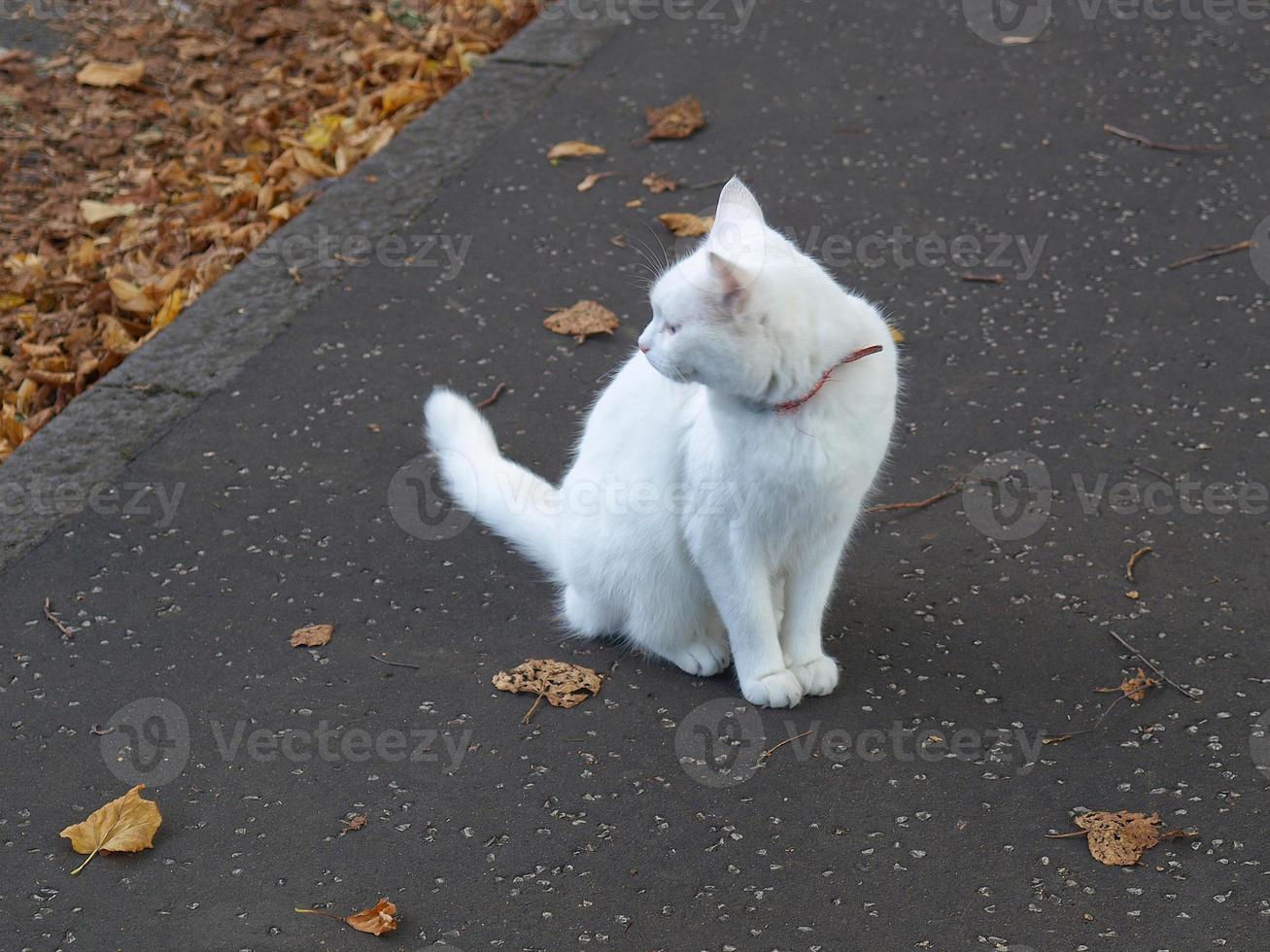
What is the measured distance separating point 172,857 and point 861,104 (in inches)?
159

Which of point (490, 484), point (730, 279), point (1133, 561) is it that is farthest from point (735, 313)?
point (1133, 561)

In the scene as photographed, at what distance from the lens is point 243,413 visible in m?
3.74

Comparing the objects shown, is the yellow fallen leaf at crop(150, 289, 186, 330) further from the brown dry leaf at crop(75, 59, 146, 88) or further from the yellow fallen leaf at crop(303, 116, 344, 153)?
the brown dry leaf at crop(75, 59, 146, 88)

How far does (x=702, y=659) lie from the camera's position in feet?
9.42

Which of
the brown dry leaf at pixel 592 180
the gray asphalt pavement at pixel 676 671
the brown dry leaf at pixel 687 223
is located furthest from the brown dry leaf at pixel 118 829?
the brown dry leaf at pixel 592 180

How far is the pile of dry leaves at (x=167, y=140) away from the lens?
14.3ft

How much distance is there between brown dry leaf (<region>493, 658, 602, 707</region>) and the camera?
9.25 feet

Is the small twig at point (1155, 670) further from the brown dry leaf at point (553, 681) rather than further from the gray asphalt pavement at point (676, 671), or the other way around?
the brown dry leaf at point (553, 681)

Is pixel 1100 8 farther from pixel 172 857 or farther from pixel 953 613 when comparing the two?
pixel 172 857

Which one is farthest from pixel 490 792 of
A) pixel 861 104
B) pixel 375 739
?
pixel 861 104

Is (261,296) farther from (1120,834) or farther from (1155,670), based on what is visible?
(1120,834)

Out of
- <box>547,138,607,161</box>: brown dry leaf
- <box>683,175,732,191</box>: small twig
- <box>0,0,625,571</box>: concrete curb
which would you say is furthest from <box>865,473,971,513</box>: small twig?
<box>547,138,607,161</box>: brown dry leaf

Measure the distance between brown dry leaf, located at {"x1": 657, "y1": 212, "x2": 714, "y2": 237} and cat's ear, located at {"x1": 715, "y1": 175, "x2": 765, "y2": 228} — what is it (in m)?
2.07

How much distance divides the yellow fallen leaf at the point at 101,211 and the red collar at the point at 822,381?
360 centimetres
